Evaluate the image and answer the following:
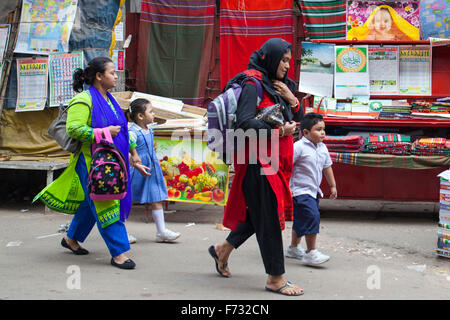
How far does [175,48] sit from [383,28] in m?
3.23

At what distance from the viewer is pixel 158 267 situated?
4961 millimetres

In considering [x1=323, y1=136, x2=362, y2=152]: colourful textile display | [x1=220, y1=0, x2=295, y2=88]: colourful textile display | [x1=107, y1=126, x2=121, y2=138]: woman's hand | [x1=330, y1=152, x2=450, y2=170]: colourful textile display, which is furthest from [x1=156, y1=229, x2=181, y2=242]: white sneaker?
[x1=220, y1=0, x2=295, y2=88]: colourful textile display

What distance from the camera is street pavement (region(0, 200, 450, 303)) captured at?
4.17m

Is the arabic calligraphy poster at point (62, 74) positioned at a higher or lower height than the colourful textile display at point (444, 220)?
higher

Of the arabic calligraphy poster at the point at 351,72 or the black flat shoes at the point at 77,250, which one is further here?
the arabic calligraphy poster at the point at 351,72

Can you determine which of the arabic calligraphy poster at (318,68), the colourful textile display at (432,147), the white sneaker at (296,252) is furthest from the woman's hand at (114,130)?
the colourful textile display at (432,147)

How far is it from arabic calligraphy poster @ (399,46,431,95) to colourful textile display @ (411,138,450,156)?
105 centimetres

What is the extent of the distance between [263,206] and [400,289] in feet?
4.04

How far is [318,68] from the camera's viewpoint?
798cm

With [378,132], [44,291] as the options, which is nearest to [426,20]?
[378,132]

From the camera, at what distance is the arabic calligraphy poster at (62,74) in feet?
25.9

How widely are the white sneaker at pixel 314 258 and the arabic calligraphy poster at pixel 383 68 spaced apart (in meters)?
3.58

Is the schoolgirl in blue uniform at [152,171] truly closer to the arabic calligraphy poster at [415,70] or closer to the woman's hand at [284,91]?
the woman's hand at [284,91]

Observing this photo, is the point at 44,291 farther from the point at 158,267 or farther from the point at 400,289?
the point at 400,289
